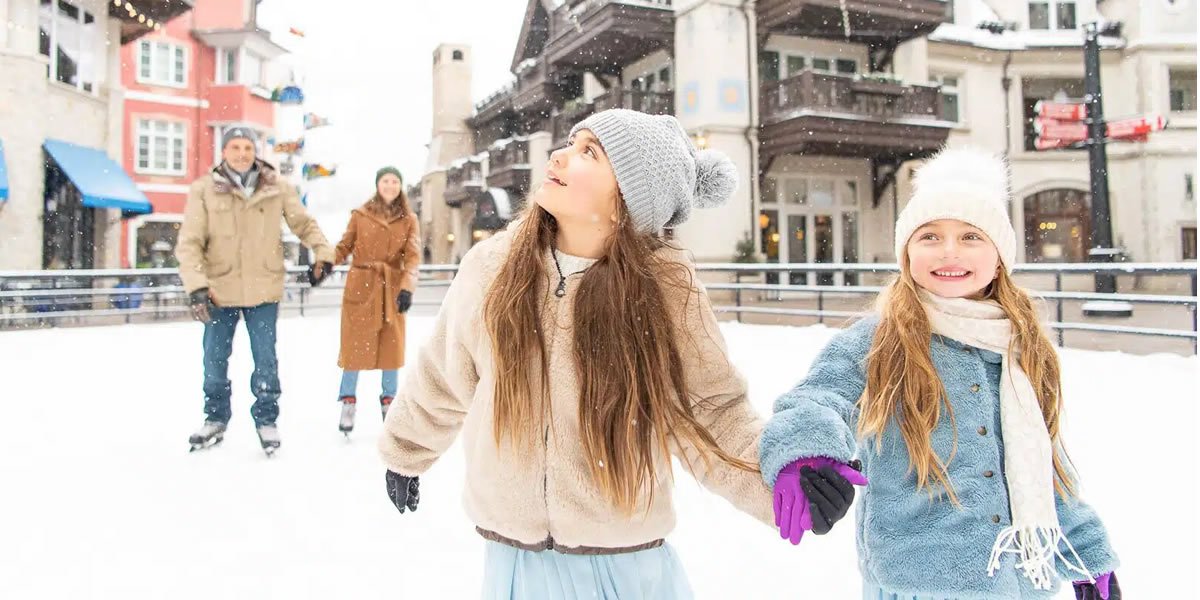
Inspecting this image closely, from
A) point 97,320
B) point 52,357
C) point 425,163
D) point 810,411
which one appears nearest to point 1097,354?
point 810,411

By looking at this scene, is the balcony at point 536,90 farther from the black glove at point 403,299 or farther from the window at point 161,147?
the black glove at point 403,299

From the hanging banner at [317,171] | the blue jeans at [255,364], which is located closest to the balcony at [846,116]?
the blue jeans at [255,364]

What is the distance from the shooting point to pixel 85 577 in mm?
2668

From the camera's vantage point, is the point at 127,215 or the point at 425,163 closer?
the point at 127,215

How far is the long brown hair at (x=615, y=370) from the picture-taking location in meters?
1.47

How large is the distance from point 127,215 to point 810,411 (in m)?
20.1

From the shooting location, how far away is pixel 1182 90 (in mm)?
20344

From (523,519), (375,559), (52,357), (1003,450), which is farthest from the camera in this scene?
(52,357)

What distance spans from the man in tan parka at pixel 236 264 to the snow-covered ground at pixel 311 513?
0.32 m

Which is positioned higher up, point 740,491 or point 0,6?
point 0,6

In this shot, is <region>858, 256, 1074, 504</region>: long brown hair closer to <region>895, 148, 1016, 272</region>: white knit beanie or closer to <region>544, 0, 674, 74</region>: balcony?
<region>895, 148, 1016, 272</region>: white knit beanie

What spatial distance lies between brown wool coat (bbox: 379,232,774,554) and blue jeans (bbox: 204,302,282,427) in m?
3.14

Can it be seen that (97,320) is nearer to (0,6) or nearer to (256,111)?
(0,6)

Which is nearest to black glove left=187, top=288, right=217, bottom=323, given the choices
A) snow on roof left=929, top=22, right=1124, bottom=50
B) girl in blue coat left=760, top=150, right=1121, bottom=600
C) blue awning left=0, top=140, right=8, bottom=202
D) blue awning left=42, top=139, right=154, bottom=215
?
girl in blue coat left=760, top=150, right=1121, bottom=600
